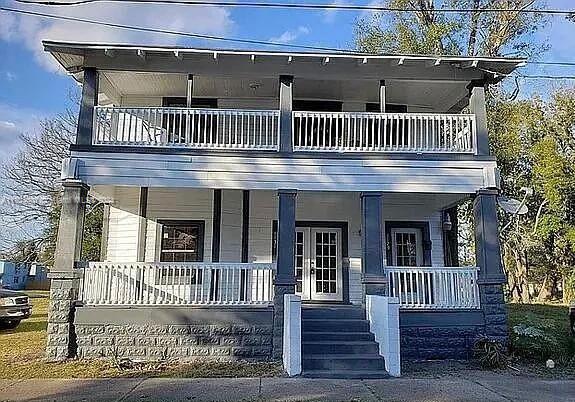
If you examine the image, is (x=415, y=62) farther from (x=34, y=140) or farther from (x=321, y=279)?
(x=34, y=140)

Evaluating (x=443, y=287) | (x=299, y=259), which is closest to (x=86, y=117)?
(x=299, y=259)

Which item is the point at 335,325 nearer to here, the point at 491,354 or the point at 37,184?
the point at 491,354

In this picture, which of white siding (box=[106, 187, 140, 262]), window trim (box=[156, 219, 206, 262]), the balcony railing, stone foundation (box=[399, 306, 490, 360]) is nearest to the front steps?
stone foundation (box=[399, 306, 490, 360])

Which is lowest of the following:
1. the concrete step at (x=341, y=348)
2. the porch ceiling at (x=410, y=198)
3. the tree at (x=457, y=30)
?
the concrete step at (x=341, y=348)

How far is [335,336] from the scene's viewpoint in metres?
9.49

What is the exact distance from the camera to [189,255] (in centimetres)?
1235

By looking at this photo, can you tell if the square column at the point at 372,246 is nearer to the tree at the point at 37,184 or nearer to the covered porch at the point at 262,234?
the covered porch at the point at 262,234

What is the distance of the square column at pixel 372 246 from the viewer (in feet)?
33.4

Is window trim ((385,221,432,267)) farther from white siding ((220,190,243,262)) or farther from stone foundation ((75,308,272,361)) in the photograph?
stone foundation ((75,308,272,361))

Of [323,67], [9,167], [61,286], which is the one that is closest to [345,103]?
[323,67]

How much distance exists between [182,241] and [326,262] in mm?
3536

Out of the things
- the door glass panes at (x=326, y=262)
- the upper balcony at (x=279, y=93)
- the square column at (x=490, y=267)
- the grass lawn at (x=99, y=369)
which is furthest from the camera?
the door glass panes at (x=326, y=262)

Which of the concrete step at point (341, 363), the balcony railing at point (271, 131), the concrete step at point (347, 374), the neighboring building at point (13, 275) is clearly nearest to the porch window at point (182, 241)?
the balcony railing at point (271, 131)

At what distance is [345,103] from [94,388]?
28.9ft
